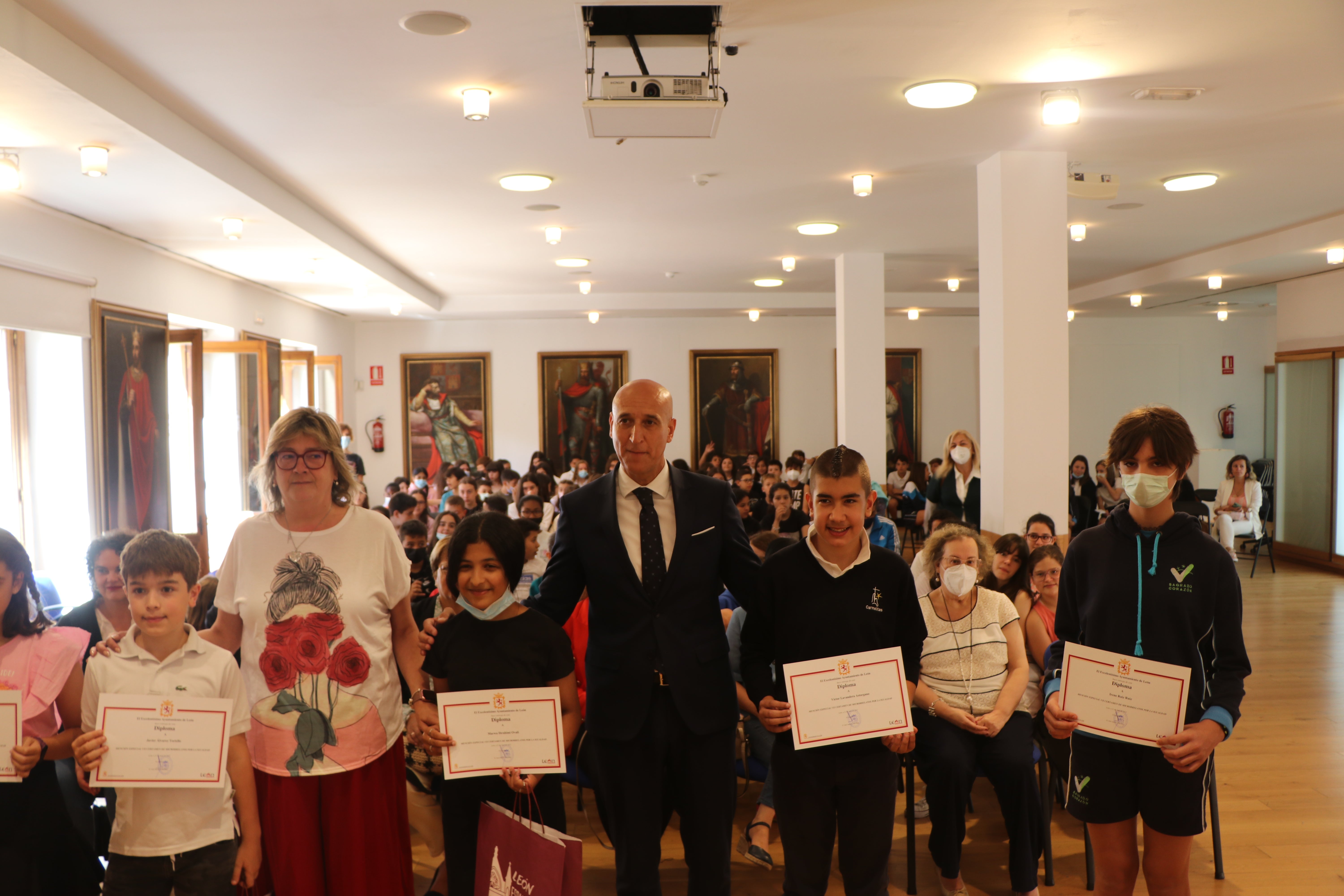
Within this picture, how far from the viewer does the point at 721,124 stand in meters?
5.20

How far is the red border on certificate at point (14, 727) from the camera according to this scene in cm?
230

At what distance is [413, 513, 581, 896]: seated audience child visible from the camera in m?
2.56

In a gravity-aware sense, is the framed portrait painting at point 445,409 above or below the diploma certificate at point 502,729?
above

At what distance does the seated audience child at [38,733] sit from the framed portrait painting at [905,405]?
1395cm

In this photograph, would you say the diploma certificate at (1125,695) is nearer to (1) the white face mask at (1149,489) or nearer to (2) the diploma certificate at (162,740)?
(1) the white face mask at (1149,489)

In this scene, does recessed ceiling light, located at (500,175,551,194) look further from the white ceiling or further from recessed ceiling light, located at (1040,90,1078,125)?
recessed ceiling light, located at (1040,90,1078,125)

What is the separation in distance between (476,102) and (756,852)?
362cm

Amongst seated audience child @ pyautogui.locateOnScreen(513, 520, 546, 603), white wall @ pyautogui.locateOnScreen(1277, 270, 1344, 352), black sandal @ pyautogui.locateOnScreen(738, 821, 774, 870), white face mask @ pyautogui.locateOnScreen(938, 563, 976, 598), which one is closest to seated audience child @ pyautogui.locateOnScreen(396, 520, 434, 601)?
seated audience child @ pyautogui.locateOnScreen(513, 520, 546, 603)

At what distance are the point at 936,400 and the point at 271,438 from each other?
14.2m

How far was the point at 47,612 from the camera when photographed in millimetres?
4812

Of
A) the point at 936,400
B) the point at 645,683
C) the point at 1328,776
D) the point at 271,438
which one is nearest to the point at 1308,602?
the point at 1328,776

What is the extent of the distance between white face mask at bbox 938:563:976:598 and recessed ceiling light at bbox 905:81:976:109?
95.4 inches

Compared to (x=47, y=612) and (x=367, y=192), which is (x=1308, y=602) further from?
(x=47, y=612)

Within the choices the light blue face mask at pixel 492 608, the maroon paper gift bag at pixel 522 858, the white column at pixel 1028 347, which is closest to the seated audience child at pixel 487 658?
the light blue face mask at pixel 492 608
